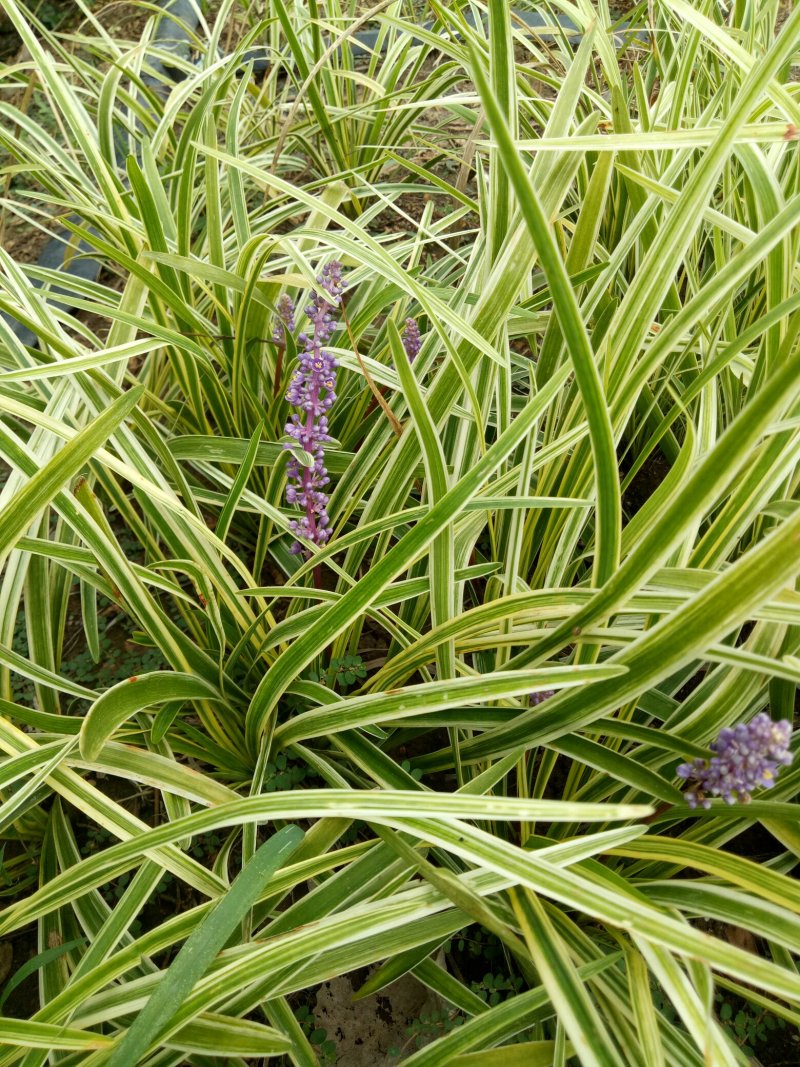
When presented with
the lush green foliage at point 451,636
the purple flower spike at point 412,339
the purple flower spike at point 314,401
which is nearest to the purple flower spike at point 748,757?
the lush green foliage at point 451,636

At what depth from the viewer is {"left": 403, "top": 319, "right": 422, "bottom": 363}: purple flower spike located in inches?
47.6

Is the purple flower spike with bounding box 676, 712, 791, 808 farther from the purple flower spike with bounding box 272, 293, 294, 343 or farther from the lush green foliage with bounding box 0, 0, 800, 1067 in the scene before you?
the purple flower spike with bounding box 272, 293, 294, 343

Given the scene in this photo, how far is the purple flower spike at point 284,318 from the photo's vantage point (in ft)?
3.85

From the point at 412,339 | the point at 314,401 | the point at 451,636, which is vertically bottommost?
the point at 451,636

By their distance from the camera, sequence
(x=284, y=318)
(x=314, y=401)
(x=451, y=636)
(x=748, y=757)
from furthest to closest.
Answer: (x=284, y=318) → (x=314, y=401) → (x=451, y=636) → (x=748, y=757)

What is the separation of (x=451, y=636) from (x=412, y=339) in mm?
565

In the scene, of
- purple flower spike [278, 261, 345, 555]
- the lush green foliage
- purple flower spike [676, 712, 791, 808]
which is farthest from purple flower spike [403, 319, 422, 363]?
purple flower spike [676, 712, 791, 808]

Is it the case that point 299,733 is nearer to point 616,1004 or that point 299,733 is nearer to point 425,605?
point 425,605

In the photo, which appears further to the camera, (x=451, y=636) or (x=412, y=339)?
(x=412, y=339)

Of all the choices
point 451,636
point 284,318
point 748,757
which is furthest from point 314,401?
point 748,757

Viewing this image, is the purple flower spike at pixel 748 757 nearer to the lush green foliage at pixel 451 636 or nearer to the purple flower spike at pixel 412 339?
the lush green foliage at pixel 451 636

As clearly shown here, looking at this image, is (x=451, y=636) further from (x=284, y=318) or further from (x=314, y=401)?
(x=284, y=318)

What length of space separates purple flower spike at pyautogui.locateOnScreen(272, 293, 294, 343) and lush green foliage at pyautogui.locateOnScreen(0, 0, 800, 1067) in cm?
4

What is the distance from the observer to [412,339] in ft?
4.08
